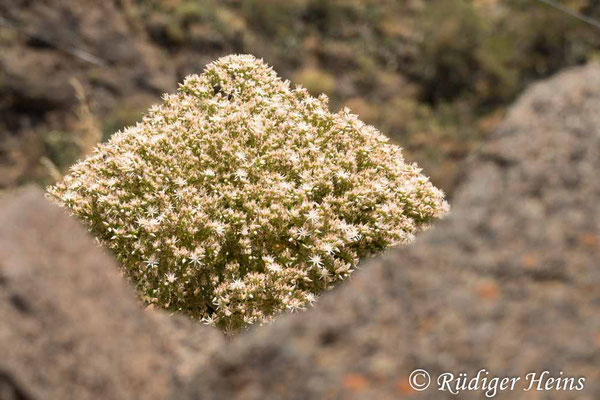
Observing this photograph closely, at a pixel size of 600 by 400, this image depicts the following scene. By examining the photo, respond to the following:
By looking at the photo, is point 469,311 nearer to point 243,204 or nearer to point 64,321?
point 64,321

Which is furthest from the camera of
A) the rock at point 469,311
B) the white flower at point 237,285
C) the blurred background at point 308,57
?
the blurred background at point 308,57

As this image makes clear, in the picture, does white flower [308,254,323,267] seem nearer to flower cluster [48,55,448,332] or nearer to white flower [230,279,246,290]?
flower cluster [48,55,448,332]

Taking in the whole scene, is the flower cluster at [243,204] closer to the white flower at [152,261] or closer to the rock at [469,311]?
the white flower at [152,261]

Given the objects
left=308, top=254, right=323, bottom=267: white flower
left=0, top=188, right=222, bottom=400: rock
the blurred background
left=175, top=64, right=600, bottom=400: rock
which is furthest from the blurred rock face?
the blurred background

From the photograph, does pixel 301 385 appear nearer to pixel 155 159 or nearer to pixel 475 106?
pixel 155 159

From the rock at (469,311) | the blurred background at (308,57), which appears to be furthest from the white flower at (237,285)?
the blurred background at (308,57)

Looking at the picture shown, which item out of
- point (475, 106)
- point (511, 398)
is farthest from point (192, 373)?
point (475, 106)
